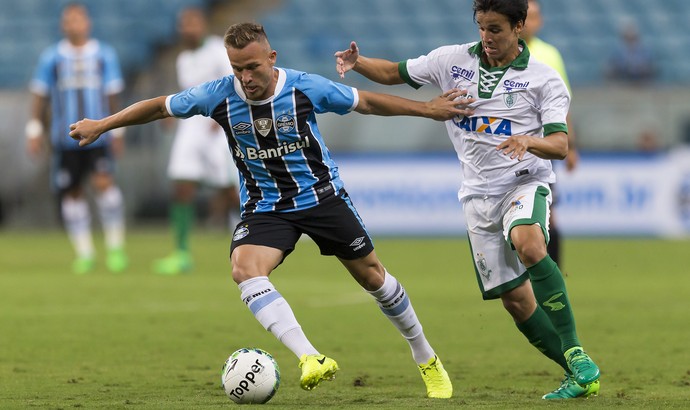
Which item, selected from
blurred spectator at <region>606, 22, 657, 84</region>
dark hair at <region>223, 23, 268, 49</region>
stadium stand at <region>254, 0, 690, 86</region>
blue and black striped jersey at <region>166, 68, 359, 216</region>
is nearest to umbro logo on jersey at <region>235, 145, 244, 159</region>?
blue and black striped jersey at <region>166, 68, 359, 216</region>

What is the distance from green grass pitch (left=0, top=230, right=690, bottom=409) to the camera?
6035mm

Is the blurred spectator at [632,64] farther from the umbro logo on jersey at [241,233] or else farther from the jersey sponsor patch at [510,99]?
the umbro logo on jersey at [241,233]

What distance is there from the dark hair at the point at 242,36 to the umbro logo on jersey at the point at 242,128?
0.38 meters

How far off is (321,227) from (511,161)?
0.97 meters

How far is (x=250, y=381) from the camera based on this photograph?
560 centimetres

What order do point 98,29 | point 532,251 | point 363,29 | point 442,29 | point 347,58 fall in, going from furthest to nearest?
point 442,29
point 363,29
point 98,29
point 347,58
point 532,251

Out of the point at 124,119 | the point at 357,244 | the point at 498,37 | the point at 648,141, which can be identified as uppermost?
the point at 498,37

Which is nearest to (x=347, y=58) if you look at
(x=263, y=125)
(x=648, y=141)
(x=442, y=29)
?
(x=263, y=125)

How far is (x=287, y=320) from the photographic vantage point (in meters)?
5.80

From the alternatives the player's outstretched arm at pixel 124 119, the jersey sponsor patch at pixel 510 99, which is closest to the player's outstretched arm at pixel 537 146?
the jersey sponsor patch at pixel 510 99

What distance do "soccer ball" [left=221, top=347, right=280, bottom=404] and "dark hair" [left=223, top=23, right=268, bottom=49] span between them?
54.8 inches

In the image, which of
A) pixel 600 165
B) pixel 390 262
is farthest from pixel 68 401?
pixel 600 165

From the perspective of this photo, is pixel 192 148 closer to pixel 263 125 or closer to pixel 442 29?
pixel 263 125

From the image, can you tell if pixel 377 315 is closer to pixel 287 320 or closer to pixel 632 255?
pixel 287 320
